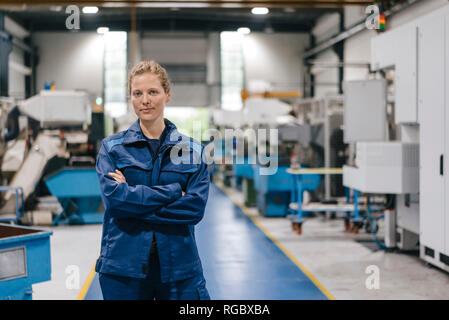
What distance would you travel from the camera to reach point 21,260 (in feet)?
8.07

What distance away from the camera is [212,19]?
41.8 ft

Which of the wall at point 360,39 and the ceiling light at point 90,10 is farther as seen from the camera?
the wall at point 360,39

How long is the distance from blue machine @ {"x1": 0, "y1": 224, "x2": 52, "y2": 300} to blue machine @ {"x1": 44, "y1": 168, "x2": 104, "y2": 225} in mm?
3695

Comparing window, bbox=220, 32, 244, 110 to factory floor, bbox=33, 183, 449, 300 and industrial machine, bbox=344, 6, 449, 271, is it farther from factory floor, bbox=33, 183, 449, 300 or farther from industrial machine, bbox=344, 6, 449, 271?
industrial machine, bbox=344, 6, 449, 271

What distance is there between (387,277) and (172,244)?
2.99m

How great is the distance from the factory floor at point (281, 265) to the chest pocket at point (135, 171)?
83.5 inches

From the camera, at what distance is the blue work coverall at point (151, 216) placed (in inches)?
67.0

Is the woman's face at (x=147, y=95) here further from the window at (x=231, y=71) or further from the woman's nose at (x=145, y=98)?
the window at (x=231, y=71)

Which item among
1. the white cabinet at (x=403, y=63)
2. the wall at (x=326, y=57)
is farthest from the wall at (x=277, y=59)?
the white cabinet at (x=403, y=63)

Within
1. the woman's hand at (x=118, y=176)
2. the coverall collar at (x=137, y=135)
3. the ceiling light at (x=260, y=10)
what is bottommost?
the woman's hand at (x=118, y=176)

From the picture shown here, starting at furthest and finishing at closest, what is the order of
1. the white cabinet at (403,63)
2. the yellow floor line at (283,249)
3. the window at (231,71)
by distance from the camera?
the window at (231,71) → the white cabinet at (403,63) → the yellow floor line at (283,249)

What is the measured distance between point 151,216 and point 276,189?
537cm

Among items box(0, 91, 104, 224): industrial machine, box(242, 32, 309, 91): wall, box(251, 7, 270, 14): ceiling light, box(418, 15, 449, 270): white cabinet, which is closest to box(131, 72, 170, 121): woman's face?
box(251, 7, 270, 14): ceiling light

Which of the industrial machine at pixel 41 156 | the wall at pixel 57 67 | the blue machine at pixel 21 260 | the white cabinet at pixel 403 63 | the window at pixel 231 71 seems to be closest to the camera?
the blue machine at pixel 21 260
